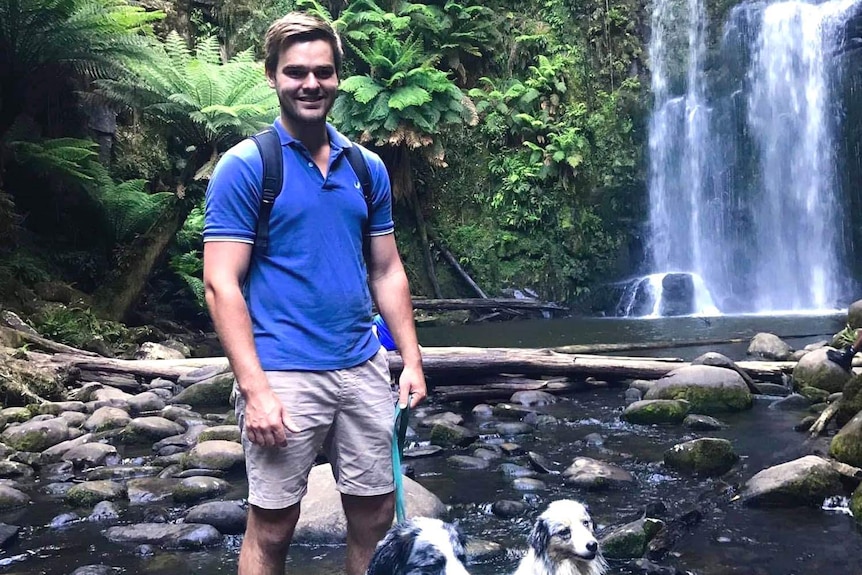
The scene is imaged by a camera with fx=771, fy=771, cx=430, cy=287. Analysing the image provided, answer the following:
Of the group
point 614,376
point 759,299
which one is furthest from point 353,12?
point 614,376

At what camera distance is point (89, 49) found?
11266 mm

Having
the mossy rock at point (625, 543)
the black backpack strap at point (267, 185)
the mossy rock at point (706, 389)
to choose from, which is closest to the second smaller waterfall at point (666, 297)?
the mossy rock at point (706, 389)

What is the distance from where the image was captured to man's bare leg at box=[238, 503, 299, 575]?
240cm

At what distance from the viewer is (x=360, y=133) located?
1850cm

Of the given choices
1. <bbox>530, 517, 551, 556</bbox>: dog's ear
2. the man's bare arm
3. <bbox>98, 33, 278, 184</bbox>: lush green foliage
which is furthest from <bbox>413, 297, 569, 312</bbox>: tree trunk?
the man's bare arm

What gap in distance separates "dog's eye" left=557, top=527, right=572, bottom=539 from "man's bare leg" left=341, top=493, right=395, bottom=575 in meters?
0.83

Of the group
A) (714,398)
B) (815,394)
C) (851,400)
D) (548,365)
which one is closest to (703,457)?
(851,400)

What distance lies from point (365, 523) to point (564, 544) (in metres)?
0.94

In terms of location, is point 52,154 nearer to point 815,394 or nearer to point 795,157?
point 815,394

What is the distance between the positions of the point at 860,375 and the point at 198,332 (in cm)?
1099

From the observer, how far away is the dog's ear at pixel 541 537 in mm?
3174

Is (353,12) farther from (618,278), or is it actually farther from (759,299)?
(759,299)

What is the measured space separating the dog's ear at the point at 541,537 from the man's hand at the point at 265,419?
1.39 meters

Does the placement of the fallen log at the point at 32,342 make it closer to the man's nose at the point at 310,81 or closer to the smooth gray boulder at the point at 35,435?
the smooth gray boulder at the point at 35,435
